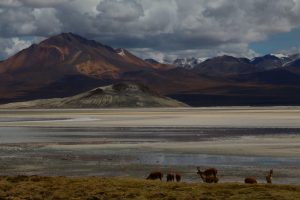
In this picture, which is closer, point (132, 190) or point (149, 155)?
point (132, 190)

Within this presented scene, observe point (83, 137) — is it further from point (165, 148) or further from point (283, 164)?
point (283, 164)

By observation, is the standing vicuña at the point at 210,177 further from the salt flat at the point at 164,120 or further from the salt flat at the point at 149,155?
the salt flat at the point at 164,120

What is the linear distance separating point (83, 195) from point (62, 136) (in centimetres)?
3523

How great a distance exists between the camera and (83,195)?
19359 mm

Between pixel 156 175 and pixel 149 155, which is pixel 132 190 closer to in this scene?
pixel 156 175

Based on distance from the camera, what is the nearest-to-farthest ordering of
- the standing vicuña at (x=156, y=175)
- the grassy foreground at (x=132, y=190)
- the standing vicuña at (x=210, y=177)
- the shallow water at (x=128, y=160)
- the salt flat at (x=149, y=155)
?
the grassy foreground at (x=132, y=190) < the standing vicuña at (x=210, y=177) < the standing vicuña at (x=156, y=175) < the shallow water at (x=128, y=160) < the salt flat at (x=149, y=155)

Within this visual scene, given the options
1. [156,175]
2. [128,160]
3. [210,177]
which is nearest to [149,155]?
[128,160]

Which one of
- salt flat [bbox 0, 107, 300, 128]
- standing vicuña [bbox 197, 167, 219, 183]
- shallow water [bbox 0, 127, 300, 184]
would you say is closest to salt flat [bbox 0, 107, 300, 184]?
shallow water [bbox 0, 127, 300, 184]

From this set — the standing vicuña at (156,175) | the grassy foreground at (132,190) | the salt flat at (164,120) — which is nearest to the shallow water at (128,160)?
the standing vicuña at (156,175)

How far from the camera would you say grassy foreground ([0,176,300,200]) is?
18716 mm

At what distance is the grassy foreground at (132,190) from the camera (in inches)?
737

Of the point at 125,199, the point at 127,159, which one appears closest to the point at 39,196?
the point at 125,199

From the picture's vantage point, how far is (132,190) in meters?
19.9

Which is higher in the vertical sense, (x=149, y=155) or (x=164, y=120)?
(x=164, y=120)
